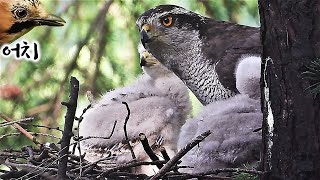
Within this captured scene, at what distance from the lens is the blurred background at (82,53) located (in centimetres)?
231

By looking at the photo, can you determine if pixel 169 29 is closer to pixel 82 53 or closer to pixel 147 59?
pixel 147 59

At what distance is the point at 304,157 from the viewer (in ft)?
3.77

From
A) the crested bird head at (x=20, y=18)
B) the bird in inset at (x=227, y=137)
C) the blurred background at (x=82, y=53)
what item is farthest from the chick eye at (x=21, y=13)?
the bird in inset at (x=227, y=137)

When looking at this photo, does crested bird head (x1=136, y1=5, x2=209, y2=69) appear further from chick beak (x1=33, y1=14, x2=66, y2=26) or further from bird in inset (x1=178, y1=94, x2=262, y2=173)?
bird in inset (x1=178, y1=94, x2=262, y2=173)

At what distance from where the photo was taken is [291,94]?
1.16 m

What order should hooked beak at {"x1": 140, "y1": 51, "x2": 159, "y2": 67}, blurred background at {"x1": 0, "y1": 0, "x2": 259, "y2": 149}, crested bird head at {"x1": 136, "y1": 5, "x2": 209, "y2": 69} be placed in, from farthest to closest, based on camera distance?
1. blurred background at {"x1": 0, "y1": 0, "x2": 259, "y2": 149}
2. hooked beak at {"x1": 140, "y1": 51, "x2": 159, "y2": 67}
3. crested bird head at {"x1": 136, "y1": 5, "x2": 209, "y2": 69}

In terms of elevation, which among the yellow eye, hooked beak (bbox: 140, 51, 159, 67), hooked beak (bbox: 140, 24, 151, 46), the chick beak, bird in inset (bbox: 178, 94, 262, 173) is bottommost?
bird in inset (bbox: 178, 94, 262, 173)

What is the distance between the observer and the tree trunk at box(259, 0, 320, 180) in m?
1.15

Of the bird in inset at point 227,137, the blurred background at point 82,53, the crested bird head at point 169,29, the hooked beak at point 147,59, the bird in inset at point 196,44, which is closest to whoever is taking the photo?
the bird in inset at point 227,137

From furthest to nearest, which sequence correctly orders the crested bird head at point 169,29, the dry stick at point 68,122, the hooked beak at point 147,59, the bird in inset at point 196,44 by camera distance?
the hooked beak at point 147,59 → the crested bird head at point 169,29 → the bird in inset at point 196,44 → the dry stick at point 68,122

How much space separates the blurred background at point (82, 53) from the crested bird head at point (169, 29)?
14.5 inches

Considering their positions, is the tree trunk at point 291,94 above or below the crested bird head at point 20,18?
below

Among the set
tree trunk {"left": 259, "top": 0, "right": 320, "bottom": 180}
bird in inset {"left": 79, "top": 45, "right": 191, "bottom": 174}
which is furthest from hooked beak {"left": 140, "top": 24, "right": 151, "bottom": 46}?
tree trunk {"left": 259, "top": 0, "right": 320, "bottom": 180}

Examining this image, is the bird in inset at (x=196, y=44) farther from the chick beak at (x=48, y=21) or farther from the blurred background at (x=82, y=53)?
the blurred background at (x=82, y=53)
